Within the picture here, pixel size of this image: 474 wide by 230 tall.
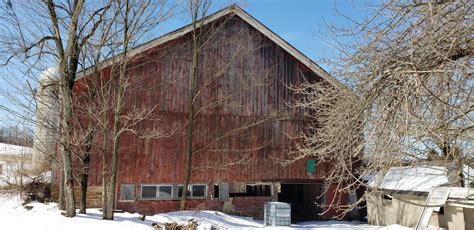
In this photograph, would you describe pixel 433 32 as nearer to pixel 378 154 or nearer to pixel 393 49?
pixel 393 49

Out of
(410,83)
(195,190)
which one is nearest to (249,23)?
(195,190)

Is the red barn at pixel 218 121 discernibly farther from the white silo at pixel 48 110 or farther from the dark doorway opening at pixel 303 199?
the white silo at pixel 48 110

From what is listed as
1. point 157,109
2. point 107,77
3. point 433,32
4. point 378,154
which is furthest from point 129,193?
point 433,32

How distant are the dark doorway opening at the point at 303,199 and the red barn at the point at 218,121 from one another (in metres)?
1.14

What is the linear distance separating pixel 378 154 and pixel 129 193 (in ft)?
41.8

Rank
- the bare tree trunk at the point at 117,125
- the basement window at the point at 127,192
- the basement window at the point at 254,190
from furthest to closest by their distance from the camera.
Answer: the basement window at the point at 254,190, the basement window at the point at 127,192, the bare tree trunk at the point at 117,125

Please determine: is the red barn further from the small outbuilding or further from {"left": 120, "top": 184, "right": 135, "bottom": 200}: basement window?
the small outbuilding

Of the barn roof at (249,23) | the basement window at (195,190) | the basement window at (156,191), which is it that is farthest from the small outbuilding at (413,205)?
the basement window at (156,191)

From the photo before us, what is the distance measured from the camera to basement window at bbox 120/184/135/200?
16.1 metres

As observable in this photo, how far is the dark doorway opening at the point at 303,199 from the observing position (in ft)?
69.7

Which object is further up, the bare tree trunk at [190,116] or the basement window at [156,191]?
the bare tree trunk at [190,116]

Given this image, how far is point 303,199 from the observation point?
22.5 meters

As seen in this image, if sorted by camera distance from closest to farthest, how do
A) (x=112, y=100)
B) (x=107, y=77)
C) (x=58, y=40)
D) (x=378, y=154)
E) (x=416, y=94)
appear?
(x=416, y=94), (x=378, y=154), (x=58, y=40), (x=112, y=100), (x=107, y=77)

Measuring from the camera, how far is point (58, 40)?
1331cm
